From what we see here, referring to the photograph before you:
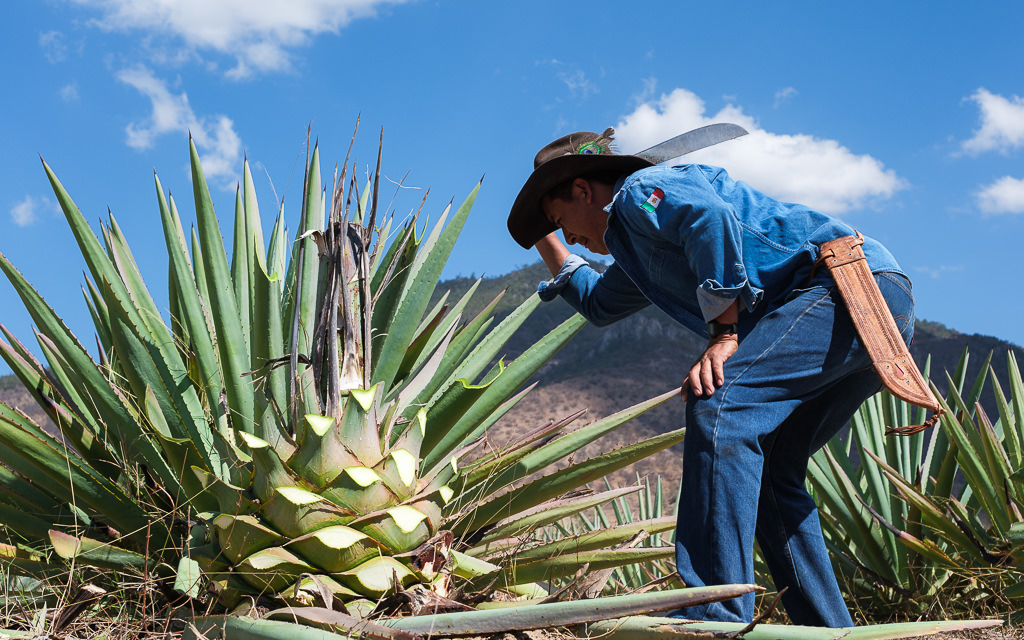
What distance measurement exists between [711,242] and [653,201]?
0.19 m

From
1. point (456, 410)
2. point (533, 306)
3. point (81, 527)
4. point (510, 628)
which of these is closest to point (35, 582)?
point (81, 527)

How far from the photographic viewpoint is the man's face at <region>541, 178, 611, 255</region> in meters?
2.16

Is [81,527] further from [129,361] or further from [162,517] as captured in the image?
[129,361]

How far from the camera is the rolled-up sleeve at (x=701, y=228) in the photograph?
1.67 metres

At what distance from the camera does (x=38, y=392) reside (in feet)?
6.61

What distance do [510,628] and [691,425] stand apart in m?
0.65

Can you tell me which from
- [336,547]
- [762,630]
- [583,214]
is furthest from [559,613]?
[583,214]

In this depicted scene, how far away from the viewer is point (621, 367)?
23.6 meters

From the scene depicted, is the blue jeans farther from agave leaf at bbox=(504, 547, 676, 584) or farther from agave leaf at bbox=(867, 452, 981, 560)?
agave leaf at bbox=(867, 452, 981, 560)

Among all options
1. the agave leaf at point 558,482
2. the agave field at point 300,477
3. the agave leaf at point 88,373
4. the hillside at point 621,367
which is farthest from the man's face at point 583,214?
the hillside at point 621,367

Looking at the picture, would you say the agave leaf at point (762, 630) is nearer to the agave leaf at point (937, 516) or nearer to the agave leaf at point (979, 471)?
the agave leaf at point (937, 516)

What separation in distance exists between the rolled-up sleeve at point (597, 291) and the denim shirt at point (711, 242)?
203 mm

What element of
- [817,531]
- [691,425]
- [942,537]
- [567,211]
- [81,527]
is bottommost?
[942,537]

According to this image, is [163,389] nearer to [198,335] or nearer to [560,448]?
[198,335]
